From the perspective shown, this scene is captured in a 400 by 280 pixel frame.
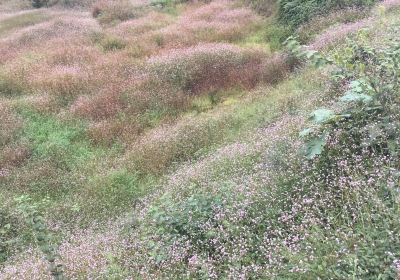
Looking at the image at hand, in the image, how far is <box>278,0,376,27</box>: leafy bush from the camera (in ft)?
43.8

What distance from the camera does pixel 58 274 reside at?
4367 mm

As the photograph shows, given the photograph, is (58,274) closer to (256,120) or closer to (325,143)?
(325,143)

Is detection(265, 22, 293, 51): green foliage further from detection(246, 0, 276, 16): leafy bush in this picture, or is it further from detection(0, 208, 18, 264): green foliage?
detection(0, 208, 18, 264): green foliage

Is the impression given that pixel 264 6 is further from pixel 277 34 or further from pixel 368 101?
pixel 368 101

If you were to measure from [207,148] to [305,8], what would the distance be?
841 cm

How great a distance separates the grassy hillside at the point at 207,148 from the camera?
4.15 meters

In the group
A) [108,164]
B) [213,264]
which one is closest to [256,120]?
[108,164]

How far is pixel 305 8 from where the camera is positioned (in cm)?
1456

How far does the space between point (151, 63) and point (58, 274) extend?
937cm

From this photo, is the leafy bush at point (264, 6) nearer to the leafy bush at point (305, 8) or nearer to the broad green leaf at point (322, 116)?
the leafy bush at point (305, 8)

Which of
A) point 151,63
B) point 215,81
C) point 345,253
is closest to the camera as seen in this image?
point 345,253

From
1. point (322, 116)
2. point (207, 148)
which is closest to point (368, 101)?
point (322, 116)

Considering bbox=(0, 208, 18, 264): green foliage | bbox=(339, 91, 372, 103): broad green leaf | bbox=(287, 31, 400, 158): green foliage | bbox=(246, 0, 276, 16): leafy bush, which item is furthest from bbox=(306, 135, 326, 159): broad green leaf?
bbox=(246, 0, 276, 16): leafy bush

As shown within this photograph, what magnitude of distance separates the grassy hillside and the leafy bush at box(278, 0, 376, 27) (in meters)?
0.07
